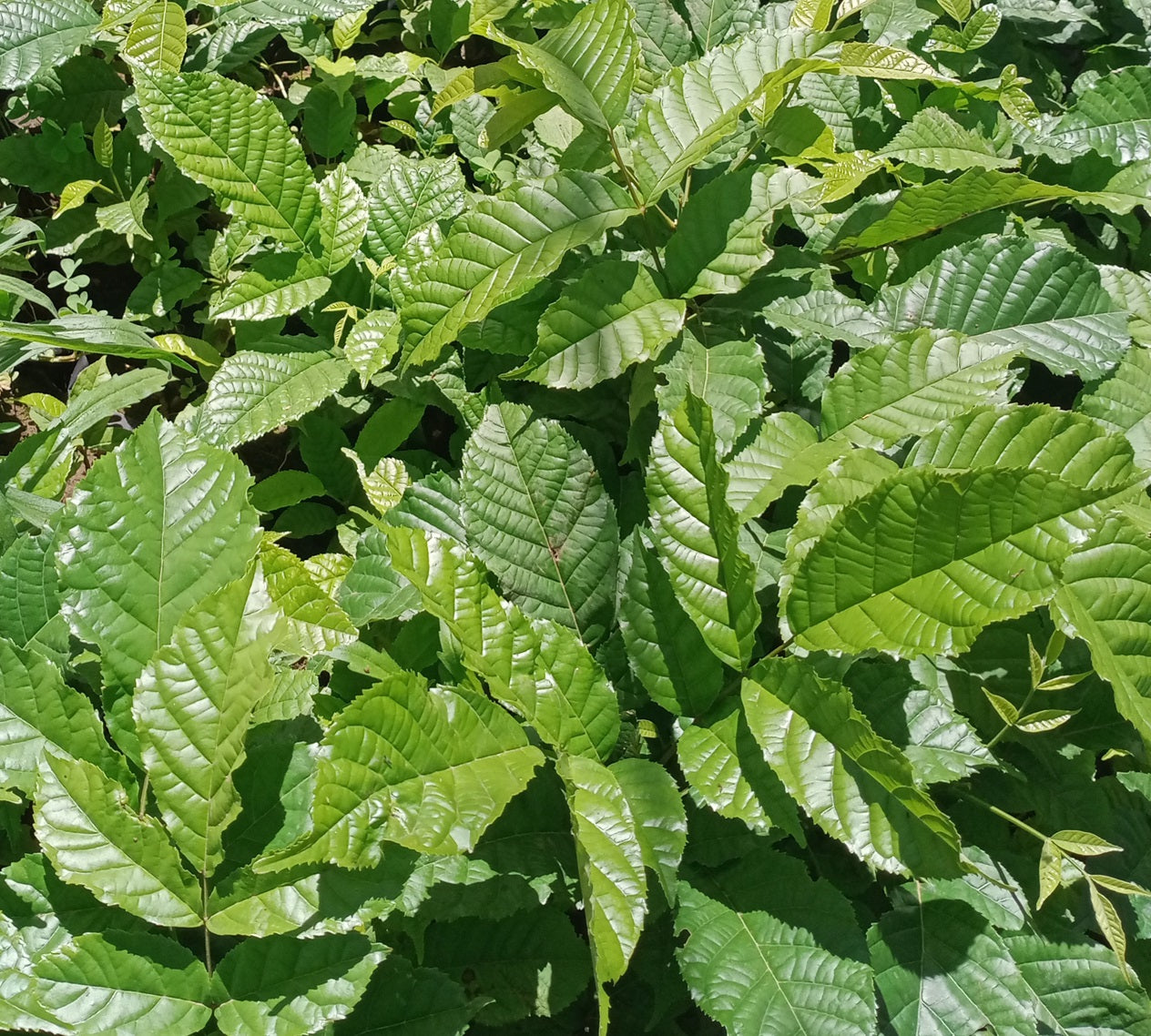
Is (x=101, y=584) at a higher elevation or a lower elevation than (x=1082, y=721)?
higher

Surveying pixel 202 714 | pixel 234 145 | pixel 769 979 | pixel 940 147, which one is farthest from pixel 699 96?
pixel 769 979

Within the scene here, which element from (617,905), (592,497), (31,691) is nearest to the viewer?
Result: (617,905)

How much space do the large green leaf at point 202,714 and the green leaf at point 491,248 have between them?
56 centimetres

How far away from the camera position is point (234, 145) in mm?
1601

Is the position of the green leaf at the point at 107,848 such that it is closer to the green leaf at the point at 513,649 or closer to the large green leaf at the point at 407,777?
the large green leaf at the point at 407,777

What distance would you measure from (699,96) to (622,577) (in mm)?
785

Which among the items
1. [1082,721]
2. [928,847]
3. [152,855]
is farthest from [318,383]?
[1082,721]

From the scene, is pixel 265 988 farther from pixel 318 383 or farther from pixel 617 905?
pixel 318 383

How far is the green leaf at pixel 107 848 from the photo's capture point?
0.95m

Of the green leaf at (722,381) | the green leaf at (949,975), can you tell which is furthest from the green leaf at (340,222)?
the green leaf at (949,975)

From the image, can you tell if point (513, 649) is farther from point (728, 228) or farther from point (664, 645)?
point (728, 228)

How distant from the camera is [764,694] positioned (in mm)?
1091

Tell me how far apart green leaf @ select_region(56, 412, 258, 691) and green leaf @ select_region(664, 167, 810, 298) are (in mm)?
778

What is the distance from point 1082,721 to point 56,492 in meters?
1.96
